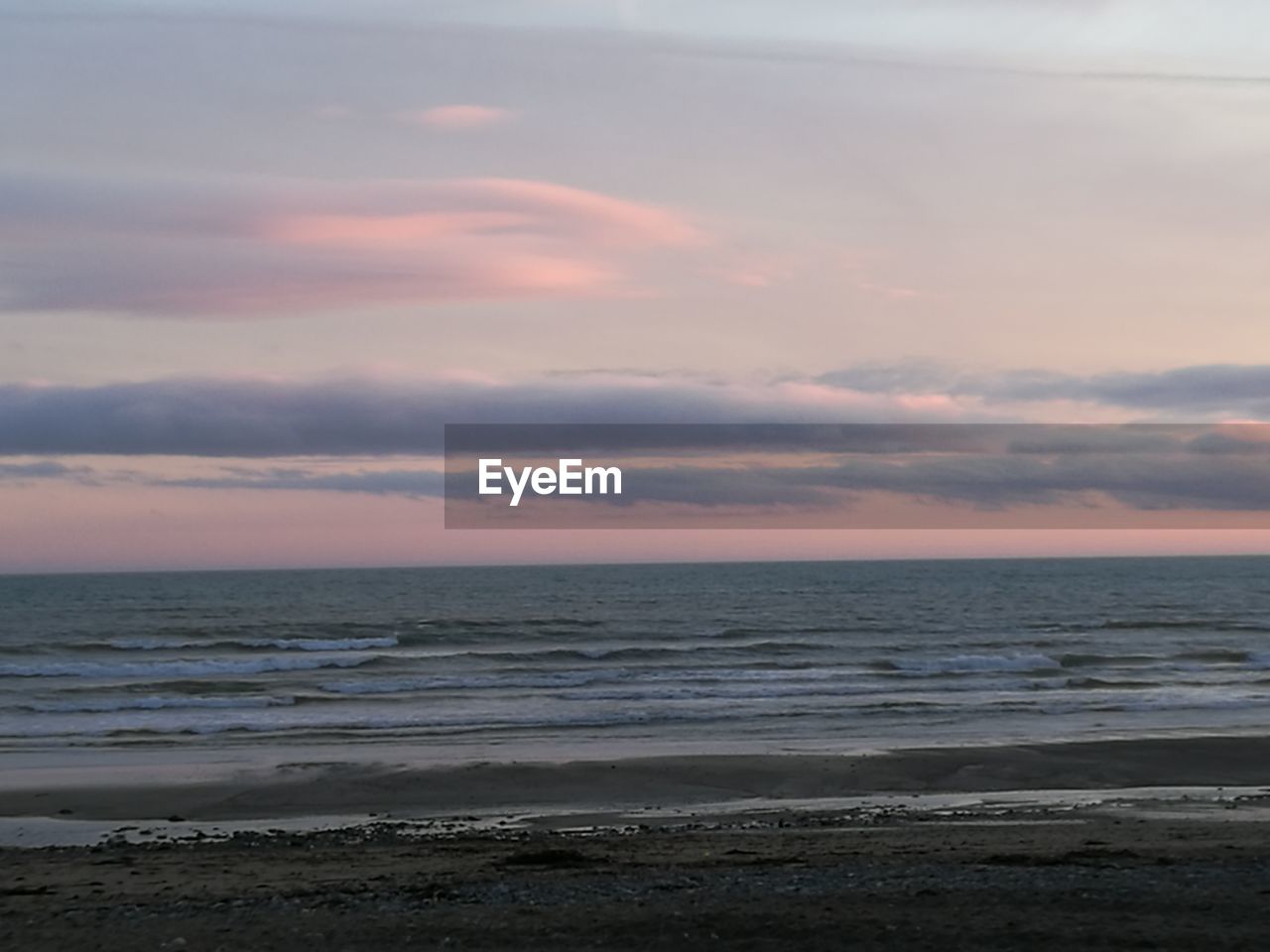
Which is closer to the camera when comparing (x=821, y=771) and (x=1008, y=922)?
(x=1008, y=922)

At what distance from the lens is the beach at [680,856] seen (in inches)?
343

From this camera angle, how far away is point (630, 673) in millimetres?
34250

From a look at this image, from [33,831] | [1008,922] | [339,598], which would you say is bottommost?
[339,598]

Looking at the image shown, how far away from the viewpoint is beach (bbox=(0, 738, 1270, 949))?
8711 millimetres

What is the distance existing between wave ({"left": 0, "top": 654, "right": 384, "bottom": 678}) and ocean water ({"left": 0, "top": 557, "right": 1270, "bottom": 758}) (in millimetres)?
127

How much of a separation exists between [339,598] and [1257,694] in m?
62.2

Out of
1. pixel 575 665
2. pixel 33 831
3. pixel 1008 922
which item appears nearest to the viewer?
pixel 1008 922

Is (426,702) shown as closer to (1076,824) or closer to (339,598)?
(1076,824)

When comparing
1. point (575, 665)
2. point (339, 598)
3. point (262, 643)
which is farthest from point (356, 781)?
point (339, 598)

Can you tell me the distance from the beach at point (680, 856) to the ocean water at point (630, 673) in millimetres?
3456

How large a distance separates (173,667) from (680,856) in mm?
29875

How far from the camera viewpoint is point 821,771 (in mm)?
18703

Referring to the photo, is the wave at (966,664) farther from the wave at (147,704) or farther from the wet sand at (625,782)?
the wave at (147,704)

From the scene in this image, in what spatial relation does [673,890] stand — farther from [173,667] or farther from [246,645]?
[246,645]
